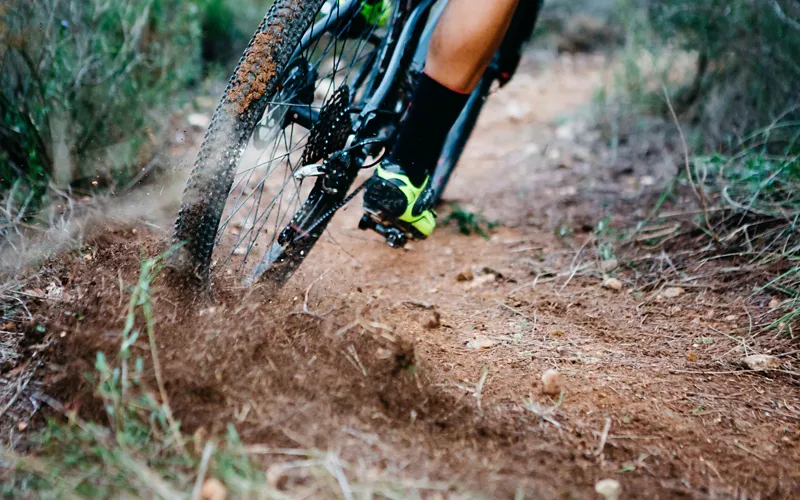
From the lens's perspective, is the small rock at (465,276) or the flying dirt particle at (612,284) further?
the small rock at (465,276)

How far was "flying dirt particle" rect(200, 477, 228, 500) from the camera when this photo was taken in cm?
83

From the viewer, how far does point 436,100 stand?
1.44 m

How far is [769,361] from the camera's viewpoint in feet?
4.60

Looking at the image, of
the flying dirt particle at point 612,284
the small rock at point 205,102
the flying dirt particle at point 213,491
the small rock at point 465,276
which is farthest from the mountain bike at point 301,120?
the small rock at point 205,102

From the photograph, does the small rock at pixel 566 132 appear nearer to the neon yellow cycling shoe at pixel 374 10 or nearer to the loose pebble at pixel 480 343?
the neon yellow cycling shoe at pixel 374 10

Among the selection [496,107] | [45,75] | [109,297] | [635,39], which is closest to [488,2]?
[109,297]

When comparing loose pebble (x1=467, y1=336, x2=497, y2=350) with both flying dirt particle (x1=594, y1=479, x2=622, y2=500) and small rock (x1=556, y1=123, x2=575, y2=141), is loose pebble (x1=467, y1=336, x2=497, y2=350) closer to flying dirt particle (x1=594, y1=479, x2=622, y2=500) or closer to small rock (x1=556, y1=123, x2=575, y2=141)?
flying dirt particle (x1=594, y1=479, x2=622, y2=500)

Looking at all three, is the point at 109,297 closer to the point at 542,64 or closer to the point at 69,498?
the point at 69,498

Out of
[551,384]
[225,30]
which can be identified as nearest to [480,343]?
[551,384]

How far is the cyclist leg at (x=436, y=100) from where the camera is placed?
1.35 meters

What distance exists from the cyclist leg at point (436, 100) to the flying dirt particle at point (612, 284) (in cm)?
67

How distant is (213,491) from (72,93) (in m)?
1.78

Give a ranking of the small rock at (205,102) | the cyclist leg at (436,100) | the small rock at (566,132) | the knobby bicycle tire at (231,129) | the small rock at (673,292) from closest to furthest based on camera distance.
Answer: the knobby bicycle tire at (231,129) < the cyclist leg at (436,100) < the small rock at (673,292) < the small rock at (205,102) < the small rock at (566,132)

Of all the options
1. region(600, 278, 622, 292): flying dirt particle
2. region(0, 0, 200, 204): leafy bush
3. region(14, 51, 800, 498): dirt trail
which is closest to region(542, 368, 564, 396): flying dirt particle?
region(14, 51, 800, 498): dirt trail
